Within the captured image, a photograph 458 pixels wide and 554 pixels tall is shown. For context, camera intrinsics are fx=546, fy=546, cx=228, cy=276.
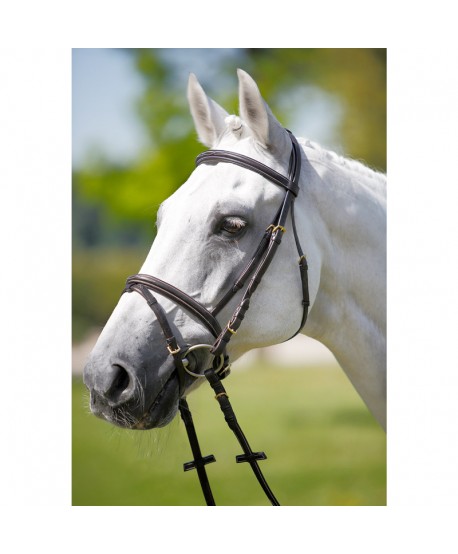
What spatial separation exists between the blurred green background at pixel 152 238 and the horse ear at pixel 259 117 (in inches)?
13.0

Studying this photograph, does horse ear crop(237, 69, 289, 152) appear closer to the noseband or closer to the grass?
the noseband

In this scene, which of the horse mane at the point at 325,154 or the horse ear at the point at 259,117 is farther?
the horse mane at the point at 325,154

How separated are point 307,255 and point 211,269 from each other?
1.41ft

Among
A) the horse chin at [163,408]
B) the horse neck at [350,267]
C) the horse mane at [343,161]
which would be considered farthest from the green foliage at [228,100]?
the horse chin at [163,408]

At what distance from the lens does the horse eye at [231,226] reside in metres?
2.03

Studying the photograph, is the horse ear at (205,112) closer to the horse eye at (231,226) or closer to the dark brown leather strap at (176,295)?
the horse eye at (231,226)

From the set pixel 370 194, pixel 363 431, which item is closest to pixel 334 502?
pixel 363 431

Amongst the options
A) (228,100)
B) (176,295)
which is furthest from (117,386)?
(228,100)

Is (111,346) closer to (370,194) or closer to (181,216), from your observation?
(181,216)

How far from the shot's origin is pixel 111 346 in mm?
1864

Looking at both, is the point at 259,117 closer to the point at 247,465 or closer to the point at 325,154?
the point at 325,154

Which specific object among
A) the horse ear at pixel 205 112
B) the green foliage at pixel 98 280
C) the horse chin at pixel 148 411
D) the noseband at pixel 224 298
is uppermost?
the green foliage at pixel 98 280

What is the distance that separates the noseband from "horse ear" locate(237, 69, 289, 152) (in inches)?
3.5

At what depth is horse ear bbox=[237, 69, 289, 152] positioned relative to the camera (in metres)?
A: 2.10
